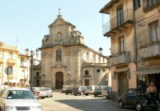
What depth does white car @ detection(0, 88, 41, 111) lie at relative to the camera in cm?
1172

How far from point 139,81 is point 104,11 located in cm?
1046

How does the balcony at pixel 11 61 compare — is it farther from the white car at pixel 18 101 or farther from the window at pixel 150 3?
the white car at pixel 18 101

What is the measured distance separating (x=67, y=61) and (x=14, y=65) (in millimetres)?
13670

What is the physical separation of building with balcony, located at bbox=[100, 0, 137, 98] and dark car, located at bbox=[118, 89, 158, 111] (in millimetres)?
4536

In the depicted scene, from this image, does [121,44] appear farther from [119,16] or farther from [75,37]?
[75,37]

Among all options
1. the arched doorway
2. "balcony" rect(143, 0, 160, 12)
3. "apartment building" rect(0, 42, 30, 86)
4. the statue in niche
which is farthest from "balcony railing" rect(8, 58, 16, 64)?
"balcony" rect(143, 0, 160, 12)

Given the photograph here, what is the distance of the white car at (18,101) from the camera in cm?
1172

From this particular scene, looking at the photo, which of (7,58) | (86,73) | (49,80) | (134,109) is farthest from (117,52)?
(7,58)

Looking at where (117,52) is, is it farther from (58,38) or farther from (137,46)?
(58,38)

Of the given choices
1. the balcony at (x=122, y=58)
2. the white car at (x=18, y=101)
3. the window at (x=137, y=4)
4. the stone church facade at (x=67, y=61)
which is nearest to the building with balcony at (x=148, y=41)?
the window at (x=137, y=4)

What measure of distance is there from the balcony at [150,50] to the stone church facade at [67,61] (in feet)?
118

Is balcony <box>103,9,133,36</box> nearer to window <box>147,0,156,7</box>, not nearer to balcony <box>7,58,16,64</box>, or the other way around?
window <box>147,0,156,7</box>

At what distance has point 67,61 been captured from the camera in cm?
5894

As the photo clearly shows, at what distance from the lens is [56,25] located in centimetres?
6134
